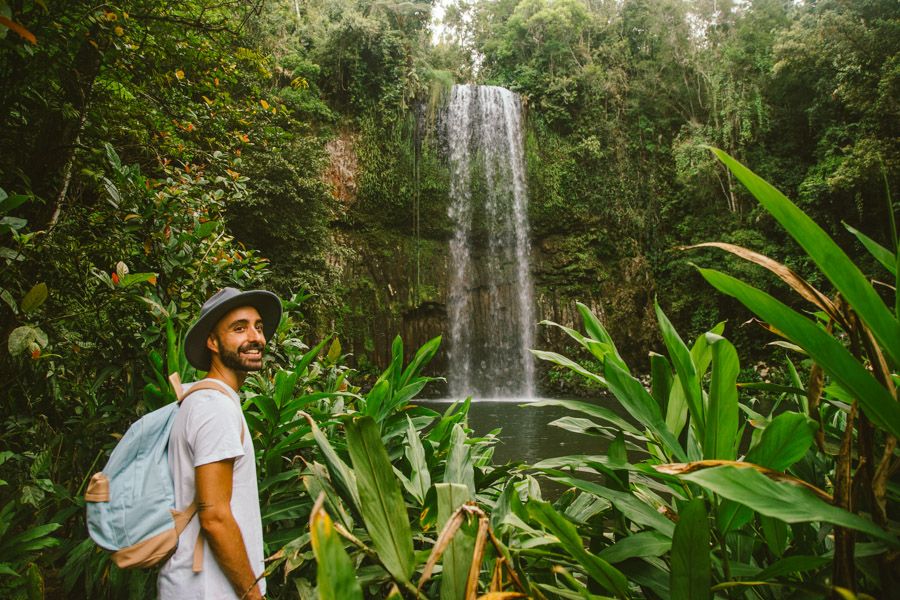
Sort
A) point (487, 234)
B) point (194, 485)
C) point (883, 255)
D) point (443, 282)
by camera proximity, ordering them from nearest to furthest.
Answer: point (883, 255) < point (194, 485) < point (443, 282) < point (487, 234)

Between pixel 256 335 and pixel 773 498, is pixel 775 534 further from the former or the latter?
pixel 256 335

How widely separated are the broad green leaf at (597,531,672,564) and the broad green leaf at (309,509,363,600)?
42cm

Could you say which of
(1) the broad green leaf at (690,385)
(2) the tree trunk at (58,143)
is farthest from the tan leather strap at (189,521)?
(2) the tree trunk at (58,143)

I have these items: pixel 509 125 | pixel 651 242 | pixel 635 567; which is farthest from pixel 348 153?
pixel 635 567

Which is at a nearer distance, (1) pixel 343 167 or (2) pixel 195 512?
(2) pixel 195 512

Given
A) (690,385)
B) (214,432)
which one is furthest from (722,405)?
(214,432)

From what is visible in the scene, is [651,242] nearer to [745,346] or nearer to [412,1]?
[745,346]

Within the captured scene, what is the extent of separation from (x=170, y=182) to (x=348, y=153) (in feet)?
38.0

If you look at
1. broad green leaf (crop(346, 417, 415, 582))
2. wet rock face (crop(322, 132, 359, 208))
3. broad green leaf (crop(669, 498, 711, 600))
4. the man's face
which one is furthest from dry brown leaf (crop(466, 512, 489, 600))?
wet rock face (crop(322, 132, 359, 208))

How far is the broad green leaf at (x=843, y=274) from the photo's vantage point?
1.59 feet

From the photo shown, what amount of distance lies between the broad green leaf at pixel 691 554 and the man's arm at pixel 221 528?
2.97 ft

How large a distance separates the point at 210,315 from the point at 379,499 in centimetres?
93

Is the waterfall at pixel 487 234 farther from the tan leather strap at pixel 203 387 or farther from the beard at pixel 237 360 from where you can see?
the tan leather strap at pixel 203 387

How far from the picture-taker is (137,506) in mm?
1088
